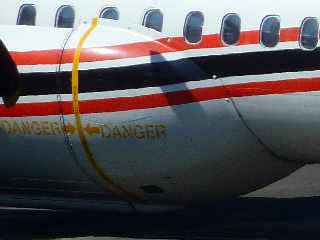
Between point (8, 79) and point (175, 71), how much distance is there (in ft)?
6.46

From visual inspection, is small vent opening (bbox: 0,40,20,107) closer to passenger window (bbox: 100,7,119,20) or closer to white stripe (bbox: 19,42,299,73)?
white stripe (bbox: 19,42,299,73)

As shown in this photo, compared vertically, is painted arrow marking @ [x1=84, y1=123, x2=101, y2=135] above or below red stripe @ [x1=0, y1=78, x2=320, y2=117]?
below

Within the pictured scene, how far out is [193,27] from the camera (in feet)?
35.4

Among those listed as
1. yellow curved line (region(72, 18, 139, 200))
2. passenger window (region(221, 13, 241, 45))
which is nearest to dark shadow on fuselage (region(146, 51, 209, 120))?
passenger window (region(221, 13, 241, 45))

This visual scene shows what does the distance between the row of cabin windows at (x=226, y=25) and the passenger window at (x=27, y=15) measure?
0.06 meters

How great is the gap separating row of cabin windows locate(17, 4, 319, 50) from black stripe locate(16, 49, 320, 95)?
14 cm

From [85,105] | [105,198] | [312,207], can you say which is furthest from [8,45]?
[312,207]

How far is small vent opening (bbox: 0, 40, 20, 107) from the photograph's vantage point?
→ 1116cm

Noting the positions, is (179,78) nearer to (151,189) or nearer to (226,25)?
(226,25)

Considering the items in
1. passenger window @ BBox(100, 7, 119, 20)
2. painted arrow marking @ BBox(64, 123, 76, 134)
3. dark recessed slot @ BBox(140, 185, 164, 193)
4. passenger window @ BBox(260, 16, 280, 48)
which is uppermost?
passenger window @ BBox(260, 16, 280, 48)

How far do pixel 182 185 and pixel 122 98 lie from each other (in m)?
1.23

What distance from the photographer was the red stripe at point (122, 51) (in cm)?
1063

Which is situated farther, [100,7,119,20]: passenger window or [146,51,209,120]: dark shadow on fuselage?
[100,7,119,20]: passenger window

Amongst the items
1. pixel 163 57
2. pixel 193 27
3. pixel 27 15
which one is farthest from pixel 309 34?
pixel 27 15
